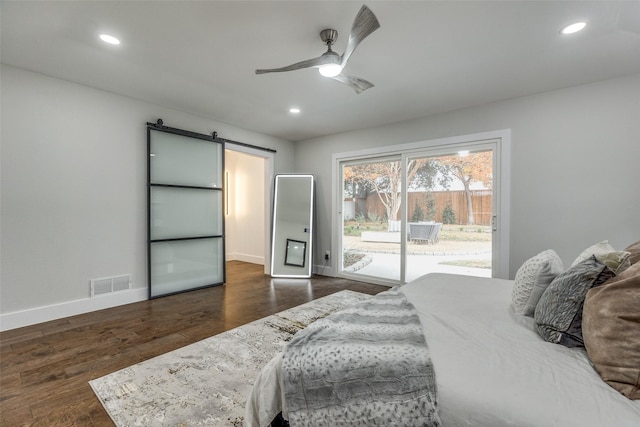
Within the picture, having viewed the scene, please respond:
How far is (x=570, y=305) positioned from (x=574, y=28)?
2230 mm

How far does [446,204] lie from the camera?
13.4 ft

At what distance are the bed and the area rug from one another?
2.22ft

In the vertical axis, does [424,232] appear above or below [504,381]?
above

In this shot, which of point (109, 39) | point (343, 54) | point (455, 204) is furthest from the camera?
point (455, 204)

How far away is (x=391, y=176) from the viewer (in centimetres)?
462

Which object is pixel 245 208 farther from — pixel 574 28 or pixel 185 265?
pixel 574 28

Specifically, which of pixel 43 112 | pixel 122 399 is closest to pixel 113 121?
pixel 43 112

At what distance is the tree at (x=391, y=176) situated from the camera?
14.0 ft

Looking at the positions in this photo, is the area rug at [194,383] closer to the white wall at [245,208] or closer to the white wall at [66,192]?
the white wall at [66,192]

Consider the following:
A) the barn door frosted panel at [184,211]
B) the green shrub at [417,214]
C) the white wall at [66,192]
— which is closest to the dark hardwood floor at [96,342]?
the barn door frosted panel at [184,211]

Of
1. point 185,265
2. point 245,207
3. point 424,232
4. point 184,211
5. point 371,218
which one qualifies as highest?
point 245,207

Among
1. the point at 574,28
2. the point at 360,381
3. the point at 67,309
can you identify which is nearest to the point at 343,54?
the point at 574,28

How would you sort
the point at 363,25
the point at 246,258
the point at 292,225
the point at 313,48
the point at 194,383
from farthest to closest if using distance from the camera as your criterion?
the point at 246,258, the point at 292,225, the point at 313,48, the point at 194,383, the point at 363,25

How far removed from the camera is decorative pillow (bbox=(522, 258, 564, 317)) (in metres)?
1.50
